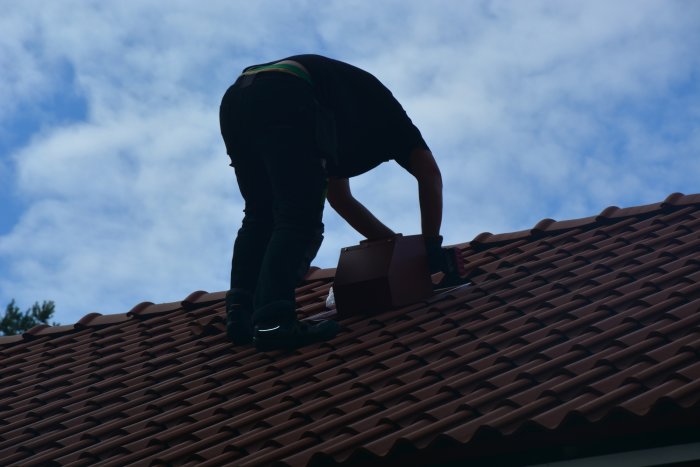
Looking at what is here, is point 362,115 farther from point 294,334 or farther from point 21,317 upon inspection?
point 21,317

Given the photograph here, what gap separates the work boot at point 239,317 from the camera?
632cm

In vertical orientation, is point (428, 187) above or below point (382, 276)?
above

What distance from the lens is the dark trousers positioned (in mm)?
5902

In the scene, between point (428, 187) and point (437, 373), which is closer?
point (437, 373)

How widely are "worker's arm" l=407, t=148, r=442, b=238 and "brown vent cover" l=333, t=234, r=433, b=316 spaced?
4.2 inches

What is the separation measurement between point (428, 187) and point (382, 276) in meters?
0.60

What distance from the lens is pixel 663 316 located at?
4828mm

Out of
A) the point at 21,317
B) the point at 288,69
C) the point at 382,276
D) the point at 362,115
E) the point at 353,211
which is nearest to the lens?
A: the point at 288,69

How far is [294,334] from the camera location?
5.99 metres

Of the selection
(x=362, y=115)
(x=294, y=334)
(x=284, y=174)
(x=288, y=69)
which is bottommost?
(x=294, y=334)

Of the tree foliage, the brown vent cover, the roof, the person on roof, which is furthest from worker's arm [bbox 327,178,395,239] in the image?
the tree foliage

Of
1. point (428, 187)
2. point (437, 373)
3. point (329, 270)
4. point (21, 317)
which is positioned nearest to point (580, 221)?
point (428, 187)

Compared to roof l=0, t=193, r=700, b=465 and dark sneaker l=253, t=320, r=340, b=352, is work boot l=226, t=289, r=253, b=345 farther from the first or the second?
dark sneaker l=253, t=320, r=340, b=352

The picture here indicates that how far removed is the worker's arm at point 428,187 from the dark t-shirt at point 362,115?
0.18ft
